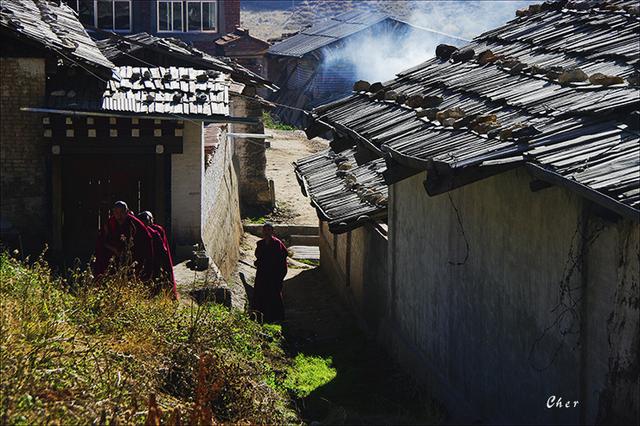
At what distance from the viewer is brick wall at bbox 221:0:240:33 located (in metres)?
41.6

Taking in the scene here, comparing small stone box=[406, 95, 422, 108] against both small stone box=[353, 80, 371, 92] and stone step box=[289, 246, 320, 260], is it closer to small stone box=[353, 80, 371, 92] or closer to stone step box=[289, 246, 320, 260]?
small stone box=[353, 80, 371, 92]

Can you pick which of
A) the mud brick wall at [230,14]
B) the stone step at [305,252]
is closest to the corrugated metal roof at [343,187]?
the stone step at [305,252]

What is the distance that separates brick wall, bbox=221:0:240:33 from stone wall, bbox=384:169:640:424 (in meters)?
31.3

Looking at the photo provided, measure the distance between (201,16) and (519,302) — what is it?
34.7 m

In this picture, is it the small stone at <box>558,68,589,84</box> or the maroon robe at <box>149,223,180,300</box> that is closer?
the small stone at <box>558,68,589,84</box>

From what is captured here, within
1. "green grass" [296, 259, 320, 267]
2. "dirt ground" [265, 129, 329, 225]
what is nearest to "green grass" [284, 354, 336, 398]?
"green grass" [296, 259, 320, 267]

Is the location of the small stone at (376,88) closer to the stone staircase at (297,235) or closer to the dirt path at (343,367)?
the dirt path at (343,367)

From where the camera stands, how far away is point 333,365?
12000 millimetres

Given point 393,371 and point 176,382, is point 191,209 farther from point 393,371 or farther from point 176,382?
point 176,382

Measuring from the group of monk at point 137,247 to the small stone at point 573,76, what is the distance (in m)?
4.45

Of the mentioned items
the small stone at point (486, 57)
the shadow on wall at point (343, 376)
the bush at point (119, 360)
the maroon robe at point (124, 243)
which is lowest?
the shadow on wall at point (343, 376)

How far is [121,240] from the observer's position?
10.9 m

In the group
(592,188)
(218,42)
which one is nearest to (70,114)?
(592,188)

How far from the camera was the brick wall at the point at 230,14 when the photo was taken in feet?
136
